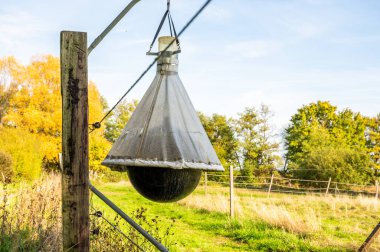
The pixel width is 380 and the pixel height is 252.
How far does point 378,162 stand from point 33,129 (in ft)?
104

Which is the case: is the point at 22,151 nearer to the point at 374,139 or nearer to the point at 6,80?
the point at 6,80

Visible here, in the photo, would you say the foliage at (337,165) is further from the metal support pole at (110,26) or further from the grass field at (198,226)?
the metal support pole at (110,26)

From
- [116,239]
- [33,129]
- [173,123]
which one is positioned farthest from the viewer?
[33,129]

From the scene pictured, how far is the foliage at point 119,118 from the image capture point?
36369 mm

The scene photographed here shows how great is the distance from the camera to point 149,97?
260 cm

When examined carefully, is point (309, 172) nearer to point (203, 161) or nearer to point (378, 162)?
point (378, 162)

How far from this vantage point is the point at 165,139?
2.42 meters

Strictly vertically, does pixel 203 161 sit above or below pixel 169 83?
below

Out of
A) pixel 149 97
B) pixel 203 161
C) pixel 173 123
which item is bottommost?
pixel 203 161

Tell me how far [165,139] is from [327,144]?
32.1m

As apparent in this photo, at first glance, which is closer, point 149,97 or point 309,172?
point 149,97

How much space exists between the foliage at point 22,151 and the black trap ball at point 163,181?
16.3 m

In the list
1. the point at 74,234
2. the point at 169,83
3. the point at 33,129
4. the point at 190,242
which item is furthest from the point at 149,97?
the point at 33,129

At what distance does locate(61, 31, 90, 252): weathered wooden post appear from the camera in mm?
2652
